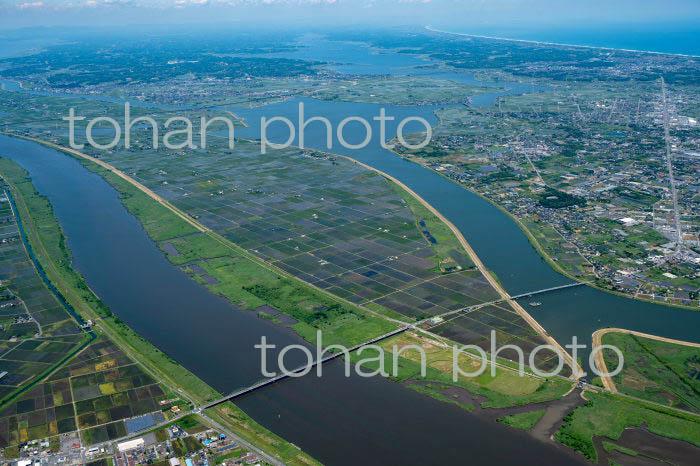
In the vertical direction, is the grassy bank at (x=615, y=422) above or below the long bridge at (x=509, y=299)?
below

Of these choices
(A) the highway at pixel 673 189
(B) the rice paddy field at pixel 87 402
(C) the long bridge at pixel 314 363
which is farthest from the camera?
(A) the highway at pixel 673 189

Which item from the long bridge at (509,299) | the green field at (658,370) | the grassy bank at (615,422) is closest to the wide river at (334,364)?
the long bridge at (509,299)

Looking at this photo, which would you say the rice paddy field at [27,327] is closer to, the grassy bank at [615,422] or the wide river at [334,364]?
the wide river at [334,364]

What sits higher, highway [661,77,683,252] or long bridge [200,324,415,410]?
highway [661,77,683,252]

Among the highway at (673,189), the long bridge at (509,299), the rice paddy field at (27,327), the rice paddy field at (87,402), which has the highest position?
the highway at (673,189)

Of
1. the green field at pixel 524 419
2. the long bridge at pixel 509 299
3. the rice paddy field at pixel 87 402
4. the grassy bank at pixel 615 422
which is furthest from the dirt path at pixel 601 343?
the rice paddy field at pixel 87 402

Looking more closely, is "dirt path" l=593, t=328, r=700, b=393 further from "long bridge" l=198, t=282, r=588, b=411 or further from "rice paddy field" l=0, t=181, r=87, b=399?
"rice paddy field" l=0, t=181, r=87, b=399

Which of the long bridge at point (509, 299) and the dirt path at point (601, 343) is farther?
the long bridge at point (509, 299)

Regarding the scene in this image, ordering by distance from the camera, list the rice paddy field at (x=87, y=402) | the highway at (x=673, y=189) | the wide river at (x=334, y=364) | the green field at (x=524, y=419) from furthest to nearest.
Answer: the highway at (x=673, y=189)
the green field at (x=524, y=419)
the rice paddy field at (x=87, y=402)
the wide river at (x=334, y=364)

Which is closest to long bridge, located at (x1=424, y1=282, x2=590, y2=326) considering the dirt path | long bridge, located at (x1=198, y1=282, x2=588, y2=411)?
long bridge, located at (x1=198, y1=282, x2=588, y2=411)
